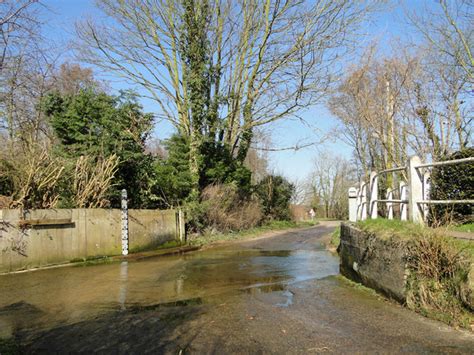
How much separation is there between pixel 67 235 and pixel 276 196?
19.5 metres

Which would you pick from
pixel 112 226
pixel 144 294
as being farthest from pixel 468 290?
pixel 112 226

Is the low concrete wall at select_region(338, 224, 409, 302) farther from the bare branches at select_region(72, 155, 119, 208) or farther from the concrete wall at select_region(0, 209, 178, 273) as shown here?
the bare branches at select_region(72, 155, 119, 208)

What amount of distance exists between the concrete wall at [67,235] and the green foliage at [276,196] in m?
13.9

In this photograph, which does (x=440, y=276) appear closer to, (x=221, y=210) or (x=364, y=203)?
(x=364, y=203)

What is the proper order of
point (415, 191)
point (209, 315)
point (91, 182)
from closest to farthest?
point (209, 315), point (415, 191), point (91, 182)

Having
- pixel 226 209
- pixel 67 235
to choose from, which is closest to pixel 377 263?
pixel 67 235

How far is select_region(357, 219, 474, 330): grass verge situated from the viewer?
15.5ft

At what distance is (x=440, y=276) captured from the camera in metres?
5.18

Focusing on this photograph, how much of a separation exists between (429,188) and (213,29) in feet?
50.5

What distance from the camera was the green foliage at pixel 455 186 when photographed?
7692 millimetres

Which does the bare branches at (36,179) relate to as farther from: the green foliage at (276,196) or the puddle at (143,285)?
the green foliage at (276,196)

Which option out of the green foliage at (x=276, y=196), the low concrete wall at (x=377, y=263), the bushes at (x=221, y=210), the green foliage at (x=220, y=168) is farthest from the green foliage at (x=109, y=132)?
the green foliage at (x=276, y=196)

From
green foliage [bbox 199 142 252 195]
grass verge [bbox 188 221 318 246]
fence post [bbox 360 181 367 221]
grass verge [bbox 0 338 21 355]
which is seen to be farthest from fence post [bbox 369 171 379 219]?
green foliage [bbox 199 142 252 195]

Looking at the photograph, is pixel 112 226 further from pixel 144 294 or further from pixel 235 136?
pixel 235 136
